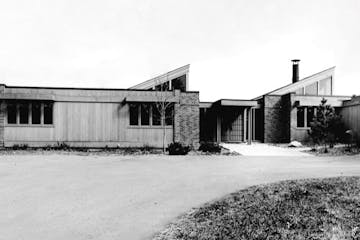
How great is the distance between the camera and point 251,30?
25.0 metres

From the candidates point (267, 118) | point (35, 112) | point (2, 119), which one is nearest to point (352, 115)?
point (267, 118)

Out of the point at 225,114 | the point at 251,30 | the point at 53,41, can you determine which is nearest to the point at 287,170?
the point at 225,114

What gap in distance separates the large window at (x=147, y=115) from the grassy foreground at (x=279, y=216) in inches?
461

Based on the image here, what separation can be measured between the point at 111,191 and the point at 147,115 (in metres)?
11.0

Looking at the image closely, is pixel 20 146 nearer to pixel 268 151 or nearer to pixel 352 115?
pixel 268 151

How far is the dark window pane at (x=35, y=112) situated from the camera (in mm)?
17719

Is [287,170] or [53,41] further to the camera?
[53,41]

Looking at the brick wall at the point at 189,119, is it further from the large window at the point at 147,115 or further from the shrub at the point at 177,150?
the shrub at the point at 177,150

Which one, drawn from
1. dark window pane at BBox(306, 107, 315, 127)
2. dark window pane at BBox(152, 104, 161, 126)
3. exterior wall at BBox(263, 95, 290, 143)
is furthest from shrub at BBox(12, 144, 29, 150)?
dark window pane at BBox(306, 107, 315, 127)

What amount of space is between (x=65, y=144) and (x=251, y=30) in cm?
→ 1517

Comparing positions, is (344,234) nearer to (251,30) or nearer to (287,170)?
(287,170)

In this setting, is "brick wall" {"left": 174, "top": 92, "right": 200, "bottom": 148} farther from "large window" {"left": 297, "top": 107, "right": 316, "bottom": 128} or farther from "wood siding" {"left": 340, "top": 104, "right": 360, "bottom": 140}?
"wood siding" {"left": 340, "top": 104, "right": 360, "bottom": 140}

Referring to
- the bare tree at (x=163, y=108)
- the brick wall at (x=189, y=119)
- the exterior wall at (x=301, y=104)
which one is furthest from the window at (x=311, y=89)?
the bare tree at (x=163, y=108)

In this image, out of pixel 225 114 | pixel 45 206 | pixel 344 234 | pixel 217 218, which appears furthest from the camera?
pixel 225 114
